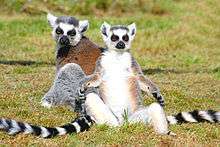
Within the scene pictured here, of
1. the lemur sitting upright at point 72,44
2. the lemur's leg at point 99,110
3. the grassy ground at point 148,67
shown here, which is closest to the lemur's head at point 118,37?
the lemur's leg at point 99,110

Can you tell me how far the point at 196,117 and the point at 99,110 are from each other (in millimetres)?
1516

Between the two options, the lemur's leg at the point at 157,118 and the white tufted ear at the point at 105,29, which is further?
the white tufted ear at the point at 105,29

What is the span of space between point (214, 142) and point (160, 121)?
75cm

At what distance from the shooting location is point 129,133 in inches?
323

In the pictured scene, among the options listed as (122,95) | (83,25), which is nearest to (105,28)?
(122,95)

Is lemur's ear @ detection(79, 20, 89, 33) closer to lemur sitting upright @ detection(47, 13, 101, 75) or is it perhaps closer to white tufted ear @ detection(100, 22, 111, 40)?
lemur sitting upright @ detection(47, 13, 101, 75)

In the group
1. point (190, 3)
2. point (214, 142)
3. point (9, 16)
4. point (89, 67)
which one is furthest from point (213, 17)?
point (214, 142)

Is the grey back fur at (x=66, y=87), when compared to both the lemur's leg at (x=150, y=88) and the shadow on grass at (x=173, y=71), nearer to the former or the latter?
the lemur's leg at (x=150, y=88)

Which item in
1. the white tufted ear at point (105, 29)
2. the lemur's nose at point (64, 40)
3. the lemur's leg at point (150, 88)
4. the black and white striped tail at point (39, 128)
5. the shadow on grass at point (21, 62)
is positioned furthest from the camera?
the shadow on grass at point (21, 62)

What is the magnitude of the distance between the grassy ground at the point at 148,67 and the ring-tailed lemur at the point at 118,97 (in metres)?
0.15

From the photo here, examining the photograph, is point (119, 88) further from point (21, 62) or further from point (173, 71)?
point (21, 62)

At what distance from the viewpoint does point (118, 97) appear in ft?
28.4

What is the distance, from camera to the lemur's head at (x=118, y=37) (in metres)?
8.84

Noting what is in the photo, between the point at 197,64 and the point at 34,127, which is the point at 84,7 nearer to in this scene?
the point at 197,64
